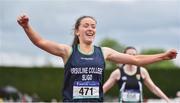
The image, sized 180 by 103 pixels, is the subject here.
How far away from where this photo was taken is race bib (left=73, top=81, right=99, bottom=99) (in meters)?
8.34

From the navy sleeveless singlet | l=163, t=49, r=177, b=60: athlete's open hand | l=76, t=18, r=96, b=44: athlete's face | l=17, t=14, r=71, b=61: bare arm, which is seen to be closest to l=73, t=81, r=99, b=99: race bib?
the navy sleeveless singlet

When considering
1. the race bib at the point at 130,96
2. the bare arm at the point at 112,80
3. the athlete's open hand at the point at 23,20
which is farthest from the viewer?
the bare arm at the point at 112,80

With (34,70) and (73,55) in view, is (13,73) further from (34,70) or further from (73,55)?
(73,55)

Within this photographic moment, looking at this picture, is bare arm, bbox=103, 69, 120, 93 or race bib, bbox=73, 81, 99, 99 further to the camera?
bare arm, bbox=103, 69, 120, 93

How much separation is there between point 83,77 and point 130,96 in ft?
17.3

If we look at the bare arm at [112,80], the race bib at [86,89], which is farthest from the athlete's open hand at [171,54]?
the bare arm at [112,80]

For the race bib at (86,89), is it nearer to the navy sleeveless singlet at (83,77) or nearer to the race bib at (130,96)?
the navy sleeveless singlet at (83,77)

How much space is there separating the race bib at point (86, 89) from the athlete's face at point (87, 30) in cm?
52

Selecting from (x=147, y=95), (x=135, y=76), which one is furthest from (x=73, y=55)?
(x=147, y=95)

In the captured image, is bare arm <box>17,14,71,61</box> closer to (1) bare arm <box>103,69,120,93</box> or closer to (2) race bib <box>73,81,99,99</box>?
(2) race bib <box>73,81,99,99</box>

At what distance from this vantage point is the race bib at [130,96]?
1348 centimetres

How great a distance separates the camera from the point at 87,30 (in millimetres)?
8477

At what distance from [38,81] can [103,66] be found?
125 feet

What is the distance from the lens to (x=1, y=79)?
4616 cm
